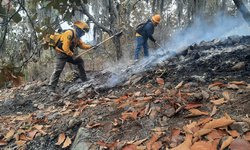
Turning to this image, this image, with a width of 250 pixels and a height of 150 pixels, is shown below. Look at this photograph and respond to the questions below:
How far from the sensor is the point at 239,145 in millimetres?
2805

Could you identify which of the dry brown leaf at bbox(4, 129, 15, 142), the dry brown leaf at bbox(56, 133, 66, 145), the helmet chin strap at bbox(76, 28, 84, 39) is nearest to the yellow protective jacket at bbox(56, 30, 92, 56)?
the helmet chin strap at bbox(76, 28, 84, 39)

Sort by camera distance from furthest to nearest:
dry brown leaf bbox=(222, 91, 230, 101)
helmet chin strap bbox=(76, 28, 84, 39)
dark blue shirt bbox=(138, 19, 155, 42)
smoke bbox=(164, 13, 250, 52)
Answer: smoke bbox=(164, 13, 250, 52)
dark blue shirt bbox=(138, 19, 155, 42)
helmet chin strap bbox=(76, 28, 84, 39)
dry brown leaf bbox=(222, 91, 230, 101)

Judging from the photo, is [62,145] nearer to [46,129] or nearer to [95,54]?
[46,129]

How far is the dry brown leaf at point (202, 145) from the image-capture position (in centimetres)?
294

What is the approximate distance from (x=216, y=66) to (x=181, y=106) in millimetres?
2253

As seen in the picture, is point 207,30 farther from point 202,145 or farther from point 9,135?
point 202,145

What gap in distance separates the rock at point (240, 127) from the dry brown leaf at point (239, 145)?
0.66 ft

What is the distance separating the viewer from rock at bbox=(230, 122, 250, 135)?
3.03 metres

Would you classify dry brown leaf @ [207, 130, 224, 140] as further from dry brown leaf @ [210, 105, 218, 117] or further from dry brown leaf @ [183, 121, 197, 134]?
dry brown leaf @ [210, 105, 218, 117]

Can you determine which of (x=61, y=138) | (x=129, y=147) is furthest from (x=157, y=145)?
(x=61, y=138)

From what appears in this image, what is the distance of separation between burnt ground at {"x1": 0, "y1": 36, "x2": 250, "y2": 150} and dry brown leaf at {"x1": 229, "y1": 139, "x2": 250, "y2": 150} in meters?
0.21

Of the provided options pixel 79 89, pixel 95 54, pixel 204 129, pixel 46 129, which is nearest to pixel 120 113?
pixel 46 129

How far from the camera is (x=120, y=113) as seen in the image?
4.39 metres

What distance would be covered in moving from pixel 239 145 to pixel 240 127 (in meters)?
0.30
